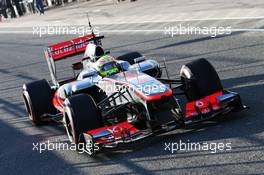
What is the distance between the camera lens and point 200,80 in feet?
25.0

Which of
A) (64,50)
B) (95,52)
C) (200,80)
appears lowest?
(200,80)

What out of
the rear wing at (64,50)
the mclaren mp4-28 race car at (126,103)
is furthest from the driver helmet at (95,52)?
the rear wing at (64,50)

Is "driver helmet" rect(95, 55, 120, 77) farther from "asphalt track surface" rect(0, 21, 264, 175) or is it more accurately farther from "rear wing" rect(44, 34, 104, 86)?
"rear wing" rect(44, 34, 104, 86)

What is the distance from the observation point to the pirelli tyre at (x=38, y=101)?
888 cm

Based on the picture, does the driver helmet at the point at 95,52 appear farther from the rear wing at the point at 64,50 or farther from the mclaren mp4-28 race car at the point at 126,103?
the rear wing at the point at 64,50

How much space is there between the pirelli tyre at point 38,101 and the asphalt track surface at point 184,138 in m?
0.21

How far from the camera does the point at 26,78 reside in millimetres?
14445

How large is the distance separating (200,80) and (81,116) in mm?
1817

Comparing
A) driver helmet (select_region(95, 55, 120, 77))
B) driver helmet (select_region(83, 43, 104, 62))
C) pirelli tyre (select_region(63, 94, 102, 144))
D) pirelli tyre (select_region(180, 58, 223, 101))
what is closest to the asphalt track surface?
pirelli tyre (select_region(63, 94, 102, 144))

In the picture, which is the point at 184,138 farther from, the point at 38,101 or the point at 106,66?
the point at 38,101

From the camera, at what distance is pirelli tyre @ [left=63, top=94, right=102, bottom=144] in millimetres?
7047

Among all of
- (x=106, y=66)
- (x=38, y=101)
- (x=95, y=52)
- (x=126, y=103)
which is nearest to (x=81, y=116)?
(x=126, y=103)

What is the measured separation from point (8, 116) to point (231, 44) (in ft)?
19.0

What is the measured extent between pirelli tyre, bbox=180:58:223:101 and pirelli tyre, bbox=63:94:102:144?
148 centimetres
